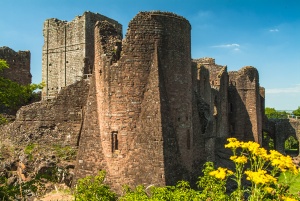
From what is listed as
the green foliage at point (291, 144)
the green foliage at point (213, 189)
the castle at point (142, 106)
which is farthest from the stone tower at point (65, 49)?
the green foliage at point (291, 144)

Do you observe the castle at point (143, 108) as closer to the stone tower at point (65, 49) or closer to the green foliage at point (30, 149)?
the green foliage at point (30, 149)

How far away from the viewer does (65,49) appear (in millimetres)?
31625

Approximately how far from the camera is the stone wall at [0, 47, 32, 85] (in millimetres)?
25625

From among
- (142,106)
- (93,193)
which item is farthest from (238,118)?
(93,193)

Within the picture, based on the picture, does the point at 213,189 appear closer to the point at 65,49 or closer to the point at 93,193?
the point at 93,193

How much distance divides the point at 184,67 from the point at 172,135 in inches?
117

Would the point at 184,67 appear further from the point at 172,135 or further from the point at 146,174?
the point at 146,174

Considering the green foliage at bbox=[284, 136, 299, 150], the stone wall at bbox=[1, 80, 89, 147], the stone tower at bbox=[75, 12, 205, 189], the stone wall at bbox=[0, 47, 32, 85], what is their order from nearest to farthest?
1. the stone tower at bbox=[75, 12, 205, 189]
2. the stone wall at bbox=[1, 80, 89, 147]
3. the stone wall at bbox=[0, 47, 32, 85]
4. the green foliage at bbox=[284, 136, 299, 150]

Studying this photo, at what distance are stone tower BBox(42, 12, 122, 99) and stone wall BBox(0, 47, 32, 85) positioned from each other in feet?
11.9

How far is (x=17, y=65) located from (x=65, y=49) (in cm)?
605

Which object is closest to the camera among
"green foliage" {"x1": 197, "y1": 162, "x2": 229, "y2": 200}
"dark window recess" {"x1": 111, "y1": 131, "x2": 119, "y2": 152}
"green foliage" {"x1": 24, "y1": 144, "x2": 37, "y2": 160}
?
"green foliage" {"x1": 197, "y1": 162, "x2": 229, "y2": 200}

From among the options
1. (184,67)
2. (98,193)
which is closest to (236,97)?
(184,67)

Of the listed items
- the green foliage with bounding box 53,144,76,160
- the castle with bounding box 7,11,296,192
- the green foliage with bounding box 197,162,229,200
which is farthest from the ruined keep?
the green foliage with bounding box 197,162,229,200

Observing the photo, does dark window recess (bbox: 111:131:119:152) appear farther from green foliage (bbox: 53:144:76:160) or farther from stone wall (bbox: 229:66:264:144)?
stone wall (bbox: 229:66:264:144)
